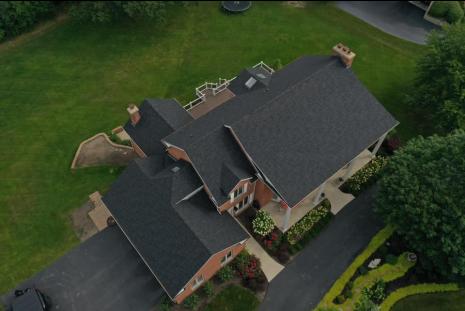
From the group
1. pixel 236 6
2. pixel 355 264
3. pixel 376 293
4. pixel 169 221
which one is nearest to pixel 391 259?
pixel 355 264

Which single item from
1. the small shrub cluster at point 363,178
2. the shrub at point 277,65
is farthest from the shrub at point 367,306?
the shrub at point 277,65

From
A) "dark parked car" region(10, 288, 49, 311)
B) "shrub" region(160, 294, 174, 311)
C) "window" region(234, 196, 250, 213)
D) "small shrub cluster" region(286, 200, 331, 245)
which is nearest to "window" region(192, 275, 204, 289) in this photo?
"shrub" region(160, 294, 174, 311)

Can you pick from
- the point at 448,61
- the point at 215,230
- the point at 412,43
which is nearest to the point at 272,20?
the point at 412,43

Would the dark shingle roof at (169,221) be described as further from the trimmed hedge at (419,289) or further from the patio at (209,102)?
the trimmed hedge at (419,289)

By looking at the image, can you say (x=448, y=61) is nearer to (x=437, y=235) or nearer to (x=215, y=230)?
(x=437, y=235)

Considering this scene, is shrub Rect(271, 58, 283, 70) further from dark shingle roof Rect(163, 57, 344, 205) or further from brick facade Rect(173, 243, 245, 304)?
brick facade Rect(173, 243, 245, 304)
